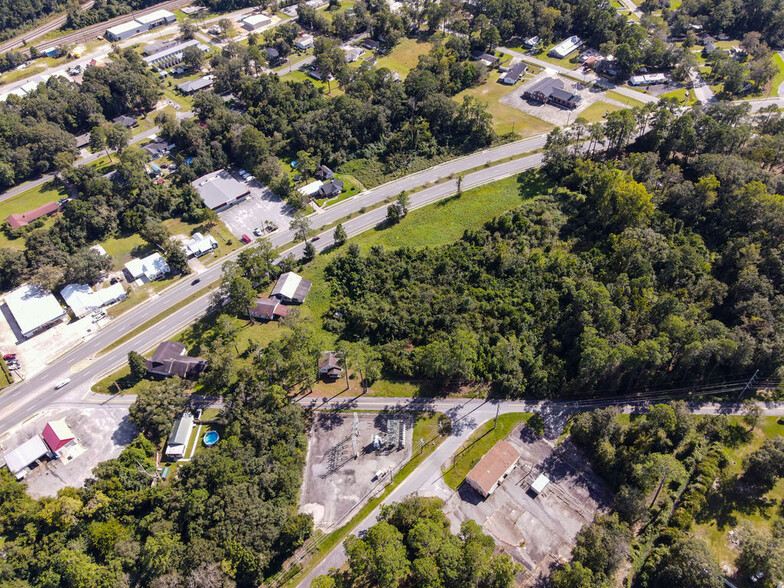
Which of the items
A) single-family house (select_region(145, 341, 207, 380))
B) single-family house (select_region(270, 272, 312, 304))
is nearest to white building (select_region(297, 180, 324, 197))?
single-family house (select_region(270, 272, 312, 304))

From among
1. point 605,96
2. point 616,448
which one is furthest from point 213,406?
point 605,96

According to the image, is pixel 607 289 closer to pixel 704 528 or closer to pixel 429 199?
pixel 704 528

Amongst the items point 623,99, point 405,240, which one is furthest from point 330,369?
point 623,99

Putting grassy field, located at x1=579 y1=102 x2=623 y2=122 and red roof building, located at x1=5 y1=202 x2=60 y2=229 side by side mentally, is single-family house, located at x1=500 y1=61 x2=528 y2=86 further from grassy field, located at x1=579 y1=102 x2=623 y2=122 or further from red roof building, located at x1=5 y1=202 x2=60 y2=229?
red roof building, located at x1=5 y1=202 x2=60 y2=229

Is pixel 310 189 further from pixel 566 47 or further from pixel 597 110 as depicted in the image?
pixel 566 47

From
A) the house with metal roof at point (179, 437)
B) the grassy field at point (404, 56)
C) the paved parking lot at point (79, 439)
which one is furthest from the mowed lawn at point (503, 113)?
the paved parking lot at point (79, 439)
